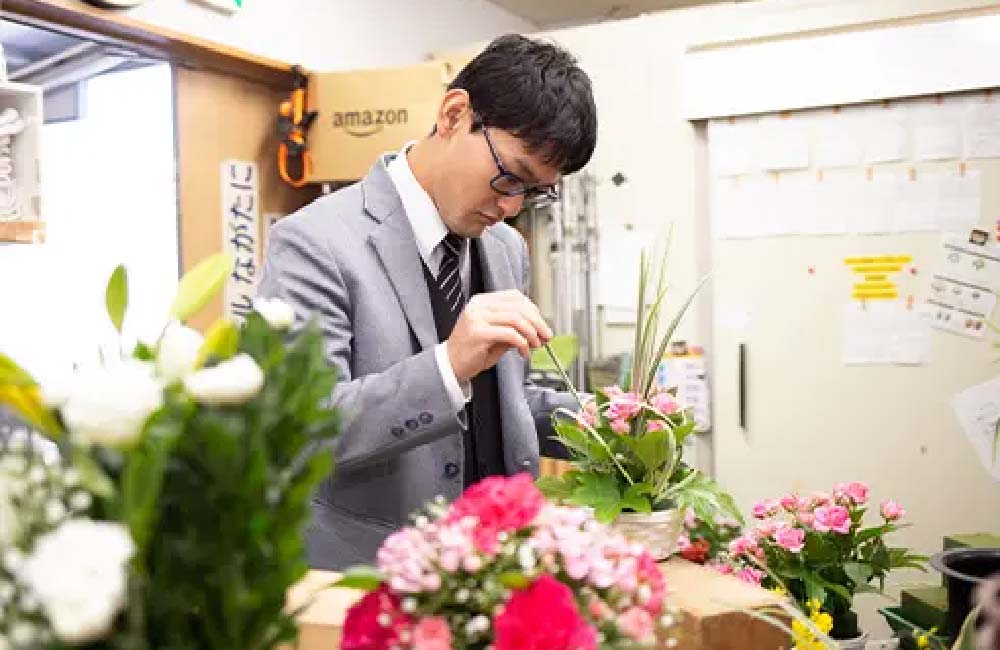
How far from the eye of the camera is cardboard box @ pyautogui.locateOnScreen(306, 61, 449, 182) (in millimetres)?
2875

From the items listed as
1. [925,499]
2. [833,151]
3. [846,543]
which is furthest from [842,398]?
[846,543]

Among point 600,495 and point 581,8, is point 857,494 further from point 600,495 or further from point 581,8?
point 581,8

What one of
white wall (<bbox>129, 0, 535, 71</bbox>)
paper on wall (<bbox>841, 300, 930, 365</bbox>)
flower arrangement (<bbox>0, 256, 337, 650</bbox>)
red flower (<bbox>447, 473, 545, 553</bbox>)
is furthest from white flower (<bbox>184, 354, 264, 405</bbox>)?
paper on wall (<bbox>841, 300, 930, 365</bbox>)

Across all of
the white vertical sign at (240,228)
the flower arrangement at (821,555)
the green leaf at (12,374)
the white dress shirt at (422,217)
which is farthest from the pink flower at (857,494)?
the white vertical sign at (240,228)

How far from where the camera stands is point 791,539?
1.36m

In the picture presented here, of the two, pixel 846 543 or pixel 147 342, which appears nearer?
pixel 147 342

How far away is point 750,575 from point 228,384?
39.8 inches

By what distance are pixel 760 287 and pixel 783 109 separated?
2.00 ft

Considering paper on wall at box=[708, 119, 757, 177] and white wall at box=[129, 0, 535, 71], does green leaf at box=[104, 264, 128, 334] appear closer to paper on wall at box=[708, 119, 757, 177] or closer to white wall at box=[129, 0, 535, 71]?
white wall at box=[129, 0, 535, 71]

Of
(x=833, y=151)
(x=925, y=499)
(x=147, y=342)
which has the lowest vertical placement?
(x=925, y=499)

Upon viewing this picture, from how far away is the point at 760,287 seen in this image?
10.6ft

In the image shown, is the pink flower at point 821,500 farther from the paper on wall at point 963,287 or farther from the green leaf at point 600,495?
the paper on wall at point 963,287

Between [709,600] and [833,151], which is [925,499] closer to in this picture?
[833,151]

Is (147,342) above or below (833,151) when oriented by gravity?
below
